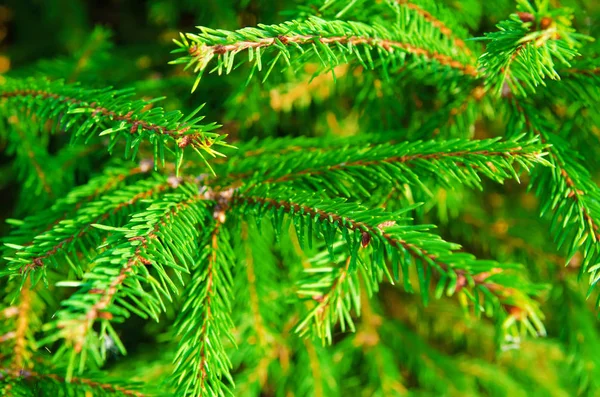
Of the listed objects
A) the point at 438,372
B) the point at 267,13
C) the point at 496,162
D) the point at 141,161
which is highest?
the point at 267,13

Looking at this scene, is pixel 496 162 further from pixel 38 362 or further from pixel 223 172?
pixel 38 362

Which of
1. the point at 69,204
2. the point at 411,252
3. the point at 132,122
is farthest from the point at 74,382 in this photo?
the point at 411,252

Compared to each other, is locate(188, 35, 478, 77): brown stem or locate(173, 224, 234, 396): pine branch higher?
locate(188, 35, 478, 77): brown stem

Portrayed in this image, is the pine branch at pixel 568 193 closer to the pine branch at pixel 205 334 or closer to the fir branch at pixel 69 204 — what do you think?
the pine branch at pixel 205 334

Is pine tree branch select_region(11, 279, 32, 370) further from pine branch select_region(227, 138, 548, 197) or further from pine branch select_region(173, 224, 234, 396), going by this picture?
pine branch select_region(227, 138, 548, 197)

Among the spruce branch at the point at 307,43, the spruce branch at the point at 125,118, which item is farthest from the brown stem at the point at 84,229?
the spruce branch at the point at 307,43

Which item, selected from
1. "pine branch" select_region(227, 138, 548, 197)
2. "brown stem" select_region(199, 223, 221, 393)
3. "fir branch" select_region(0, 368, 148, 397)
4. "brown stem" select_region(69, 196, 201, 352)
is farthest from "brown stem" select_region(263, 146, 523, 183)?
"fir branch" select_region(0, 368, 148, 397)

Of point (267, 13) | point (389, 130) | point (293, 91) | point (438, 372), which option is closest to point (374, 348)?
point (438, 372)

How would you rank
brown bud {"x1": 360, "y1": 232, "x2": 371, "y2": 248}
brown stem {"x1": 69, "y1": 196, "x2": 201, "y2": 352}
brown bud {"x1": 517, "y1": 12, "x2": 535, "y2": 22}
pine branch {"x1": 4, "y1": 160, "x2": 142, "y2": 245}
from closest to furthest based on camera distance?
1. brown stem {"x1": 69, "y1": 196, "x2": 201, "y2": 352}
2. brown bud {"x1": 360, "y1": 232, "x2": 371, "y2": 248}
3. brown bud {"x1": 517, "y1": 12, "x2": 535, "y2": 22}
4. pine branch {"x1": 4, "y1": 160, "x2": 142, "y2": 245}
